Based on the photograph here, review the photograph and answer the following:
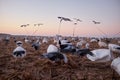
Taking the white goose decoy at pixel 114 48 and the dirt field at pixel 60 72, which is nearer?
the dirt field at pixel 60 72

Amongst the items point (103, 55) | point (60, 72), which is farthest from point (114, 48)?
point (60, 72)

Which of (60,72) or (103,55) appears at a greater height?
(103,55)

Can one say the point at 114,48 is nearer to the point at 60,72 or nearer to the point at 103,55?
the point at 103,55

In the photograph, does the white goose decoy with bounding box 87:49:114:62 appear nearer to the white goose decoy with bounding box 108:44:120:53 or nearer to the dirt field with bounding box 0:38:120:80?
the dirt field with bounding box 0:38:120:80

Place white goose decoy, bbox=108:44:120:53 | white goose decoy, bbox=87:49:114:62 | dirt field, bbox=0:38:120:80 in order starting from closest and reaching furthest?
1. dirt field, bbox=0:38:120:80
2. white goose decoy, bbox=87:49:114:62
3. white goose decoy, bbox=108:44:120:53

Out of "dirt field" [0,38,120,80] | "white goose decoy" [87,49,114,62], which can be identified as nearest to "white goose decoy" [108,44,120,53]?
"white goose decoy" [87,49,114,62]

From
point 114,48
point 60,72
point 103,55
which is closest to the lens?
point 60,72

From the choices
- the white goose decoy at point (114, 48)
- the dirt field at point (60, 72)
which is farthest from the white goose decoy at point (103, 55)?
the white goose decoy at point (114, 48)

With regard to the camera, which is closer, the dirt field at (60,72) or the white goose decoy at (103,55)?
the dirt field at (60,72)

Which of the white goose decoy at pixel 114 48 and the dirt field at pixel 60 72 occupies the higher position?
the white goose decoy at pixel 114 48

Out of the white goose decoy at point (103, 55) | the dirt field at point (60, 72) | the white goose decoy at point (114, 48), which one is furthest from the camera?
the white goose decoy at point (114, 48)

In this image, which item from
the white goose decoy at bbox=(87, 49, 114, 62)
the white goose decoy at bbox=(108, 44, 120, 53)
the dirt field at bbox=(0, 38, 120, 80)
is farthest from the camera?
the white goose decoy at bbox=(108, 44, 120, 53)

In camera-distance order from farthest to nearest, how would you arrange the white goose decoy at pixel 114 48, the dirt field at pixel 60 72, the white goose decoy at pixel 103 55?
1. the white goose decoy at pixel 114 48
2. the white goose decoy at pixel 103 55
3. the dirt field at pixel 60 72

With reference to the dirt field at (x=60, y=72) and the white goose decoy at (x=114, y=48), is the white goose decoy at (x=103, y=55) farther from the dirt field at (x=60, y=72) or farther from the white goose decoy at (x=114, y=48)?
the white goose decoy at (x=114, y=48)
